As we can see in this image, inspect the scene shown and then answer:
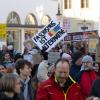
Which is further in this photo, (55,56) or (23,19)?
(23,19)

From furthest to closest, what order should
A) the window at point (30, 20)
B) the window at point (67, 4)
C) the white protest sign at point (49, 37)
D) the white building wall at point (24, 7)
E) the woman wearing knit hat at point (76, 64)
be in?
1. the window at point (67, 4)
2. the window at point (30, 20)
3. the white building wall at point (24, 7)
4. the white protest sign at point (49, 37)
5. the woman wearing knit hat at point (76, 64)

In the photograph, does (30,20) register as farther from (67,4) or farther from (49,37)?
(49,37)

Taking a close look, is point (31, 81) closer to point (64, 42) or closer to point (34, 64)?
point (34, 64)

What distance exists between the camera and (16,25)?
1244 inches

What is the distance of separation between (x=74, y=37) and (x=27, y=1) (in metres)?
8.04

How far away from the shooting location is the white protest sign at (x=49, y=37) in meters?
13.2

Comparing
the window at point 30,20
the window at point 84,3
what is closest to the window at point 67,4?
the window at point 84,3

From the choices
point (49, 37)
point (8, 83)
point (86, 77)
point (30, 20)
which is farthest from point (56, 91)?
point (30, 20)

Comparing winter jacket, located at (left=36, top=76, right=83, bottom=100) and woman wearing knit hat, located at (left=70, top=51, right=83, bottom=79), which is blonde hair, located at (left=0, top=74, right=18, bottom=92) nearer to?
winter jacket, located at (left=36, top=76, right=83, bottom=100)

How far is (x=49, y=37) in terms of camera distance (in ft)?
44.4

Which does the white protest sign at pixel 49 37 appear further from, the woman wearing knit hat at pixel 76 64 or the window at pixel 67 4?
the window at pixel 67 4

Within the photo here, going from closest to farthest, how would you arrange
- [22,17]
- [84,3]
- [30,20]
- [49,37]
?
[49,37]
[22,17]
[30,20]
[84,3]

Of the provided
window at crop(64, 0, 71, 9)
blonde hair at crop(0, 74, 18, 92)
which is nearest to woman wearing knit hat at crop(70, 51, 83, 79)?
blonde hair at crop(0, 74, 18, 92)

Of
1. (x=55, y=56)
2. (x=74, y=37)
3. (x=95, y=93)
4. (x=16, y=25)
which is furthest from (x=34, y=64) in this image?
(x=16, y=25)
